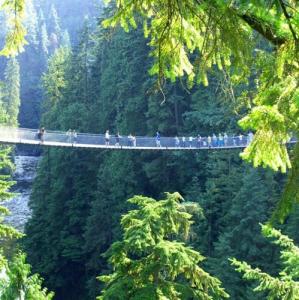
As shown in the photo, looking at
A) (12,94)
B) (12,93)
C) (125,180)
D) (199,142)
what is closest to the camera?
(199,142)

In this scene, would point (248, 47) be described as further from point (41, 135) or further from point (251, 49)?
point (41, 135)

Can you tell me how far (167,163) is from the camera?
22.1m

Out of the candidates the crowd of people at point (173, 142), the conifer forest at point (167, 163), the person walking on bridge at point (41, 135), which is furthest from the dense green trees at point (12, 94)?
the person walking on bridge at point (41, 135)

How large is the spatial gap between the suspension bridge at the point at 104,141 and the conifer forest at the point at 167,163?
6cm

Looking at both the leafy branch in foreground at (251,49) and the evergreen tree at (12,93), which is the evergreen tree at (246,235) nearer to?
the leafy branch in foreground at (251,49)

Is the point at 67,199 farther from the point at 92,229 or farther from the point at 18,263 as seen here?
the point at 18,263

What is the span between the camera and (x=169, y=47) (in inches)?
105

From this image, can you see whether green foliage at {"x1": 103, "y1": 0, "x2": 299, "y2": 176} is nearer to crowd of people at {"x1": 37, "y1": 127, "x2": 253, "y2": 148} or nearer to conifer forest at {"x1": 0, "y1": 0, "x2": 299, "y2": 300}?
conifer forest at {"x1": 0, "y1": 0, "x2": 299, "y2": 300}

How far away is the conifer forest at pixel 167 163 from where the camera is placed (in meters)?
2.32

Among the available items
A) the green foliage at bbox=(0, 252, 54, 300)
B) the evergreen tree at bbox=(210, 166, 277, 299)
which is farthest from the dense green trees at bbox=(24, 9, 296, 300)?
the green foliage at bbox=(0, 252, 54, 300)

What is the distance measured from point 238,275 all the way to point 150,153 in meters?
9.45

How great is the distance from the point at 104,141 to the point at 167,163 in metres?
6.95

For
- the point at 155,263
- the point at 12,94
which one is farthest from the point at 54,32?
the point at 155,263

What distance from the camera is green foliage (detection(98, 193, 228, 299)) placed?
18.1ft
